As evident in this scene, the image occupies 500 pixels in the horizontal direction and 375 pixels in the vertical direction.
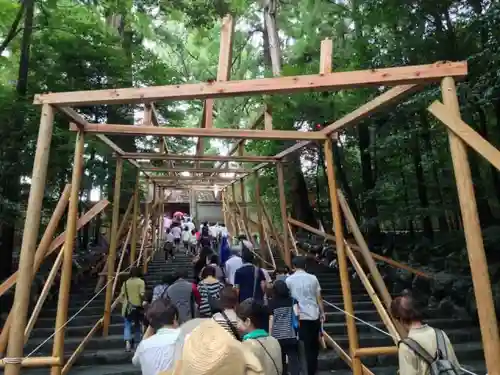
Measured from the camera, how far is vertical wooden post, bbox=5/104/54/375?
12.3 ft

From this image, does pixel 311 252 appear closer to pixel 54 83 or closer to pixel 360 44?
pixel 360 44

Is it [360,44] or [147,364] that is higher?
[360,44]

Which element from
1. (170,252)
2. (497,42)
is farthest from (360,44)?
(170,252)

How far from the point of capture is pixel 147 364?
2912 mm

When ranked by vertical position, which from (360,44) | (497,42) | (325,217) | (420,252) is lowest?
(420,252)

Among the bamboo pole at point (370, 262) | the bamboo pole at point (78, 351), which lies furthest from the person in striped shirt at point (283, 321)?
the bamboo pole at point (78, 351)

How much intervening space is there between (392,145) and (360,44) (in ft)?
8.72

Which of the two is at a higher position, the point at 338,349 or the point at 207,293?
the point at 207,293

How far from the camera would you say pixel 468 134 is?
343 cm

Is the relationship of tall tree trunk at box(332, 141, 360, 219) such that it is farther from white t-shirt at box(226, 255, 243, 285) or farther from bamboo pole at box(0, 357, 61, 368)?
bamboo pole at box(0, 357, 61, 368)

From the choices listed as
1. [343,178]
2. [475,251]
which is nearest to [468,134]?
[475,251]

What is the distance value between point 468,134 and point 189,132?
3.47 meters

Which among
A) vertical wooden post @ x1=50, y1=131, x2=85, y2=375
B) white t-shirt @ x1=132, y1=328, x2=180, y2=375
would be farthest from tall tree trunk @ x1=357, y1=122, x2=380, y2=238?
white t-shirt @ x1=132, y1=328, x2=180, y2=375

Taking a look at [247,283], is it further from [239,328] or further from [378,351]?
[239,328]
